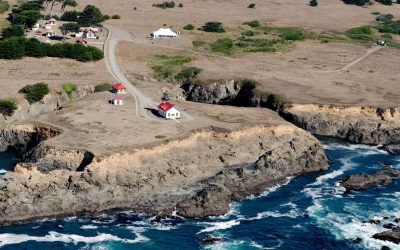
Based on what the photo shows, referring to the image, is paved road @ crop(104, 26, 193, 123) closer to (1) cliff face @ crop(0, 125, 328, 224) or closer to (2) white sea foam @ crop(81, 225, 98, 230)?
(1) cliff face @ crop(0, 125, 328, 224)

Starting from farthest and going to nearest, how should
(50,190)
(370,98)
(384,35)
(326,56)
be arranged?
(384,35) < (326,56) < (370,98) < (50,190)

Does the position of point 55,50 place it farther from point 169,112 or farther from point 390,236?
point 390,236

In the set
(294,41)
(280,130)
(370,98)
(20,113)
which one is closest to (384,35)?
(294,41)

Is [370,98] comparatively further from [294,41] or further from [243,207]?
[294,41]

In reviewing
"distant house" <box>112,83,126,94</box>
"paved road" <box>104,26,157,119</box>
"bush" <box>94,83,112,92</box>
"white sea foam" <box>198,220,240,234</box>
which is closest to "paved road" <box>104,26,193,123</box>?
"paved road" <box>104,26,157,119</box>

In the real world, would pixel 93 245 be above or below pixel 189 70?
below

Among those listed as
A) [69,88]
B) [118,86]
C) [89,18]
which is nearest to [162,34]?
[89,18]
